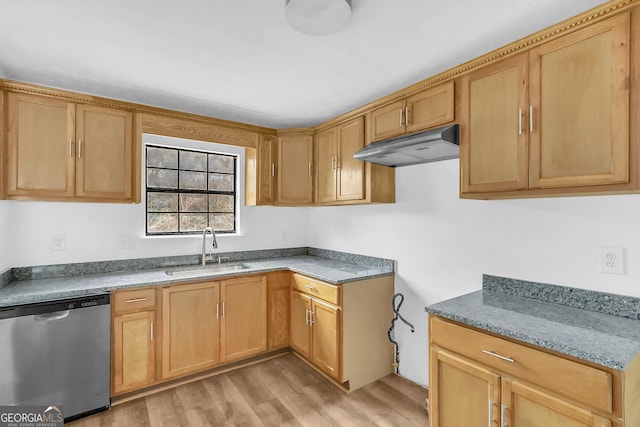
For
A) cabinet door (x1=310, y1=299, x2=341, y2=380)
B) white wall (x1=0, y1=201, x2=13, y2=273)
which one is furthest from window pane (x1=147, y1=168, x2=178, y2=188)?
cabinet door (x1=310, y1=299, x2=341, y2=380)

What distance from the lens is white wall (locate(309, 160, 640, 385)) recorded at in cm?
167

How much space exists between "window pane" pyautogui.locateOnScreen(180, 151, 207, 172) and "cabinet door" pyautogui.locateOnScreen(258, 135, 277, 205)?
0.60m

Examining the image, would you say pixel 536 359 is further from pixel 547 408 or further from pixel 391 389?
pixel 391 389

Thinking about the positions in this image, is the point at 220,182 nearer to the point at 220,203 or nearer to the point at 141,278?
the point at 220,203

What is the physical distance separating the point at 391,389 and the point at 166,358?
5.98ft

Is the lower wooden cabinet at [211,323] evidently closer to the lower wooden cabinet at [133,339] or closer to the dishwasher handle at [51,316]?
the lower wooden cabinet at [133,339]

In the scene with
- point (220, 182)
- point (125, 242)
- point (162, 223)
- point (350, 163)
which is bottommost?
point (125, 242)

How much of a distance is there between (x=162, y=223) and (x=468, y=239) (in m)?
2.76

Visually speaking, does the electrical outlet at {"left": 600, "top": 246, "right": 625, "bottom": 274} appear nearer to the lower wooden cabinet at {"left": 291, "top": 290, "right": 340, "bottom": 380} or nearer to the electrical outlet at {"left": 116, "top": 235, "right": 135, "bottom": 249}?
the lower wooden cabinet at {"left": 291, "top": 290, "right": 340, "bottom": 380}

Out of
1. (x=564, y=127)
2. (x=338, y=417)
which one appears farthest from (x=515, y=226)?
(x=338, y=417)

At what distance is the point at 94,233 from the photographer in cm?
269

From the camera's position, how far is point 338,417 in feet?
7.22

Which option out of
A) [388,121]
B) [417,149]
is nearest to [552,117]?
[417,149]

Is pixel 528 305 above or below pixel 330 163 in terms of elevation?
below
